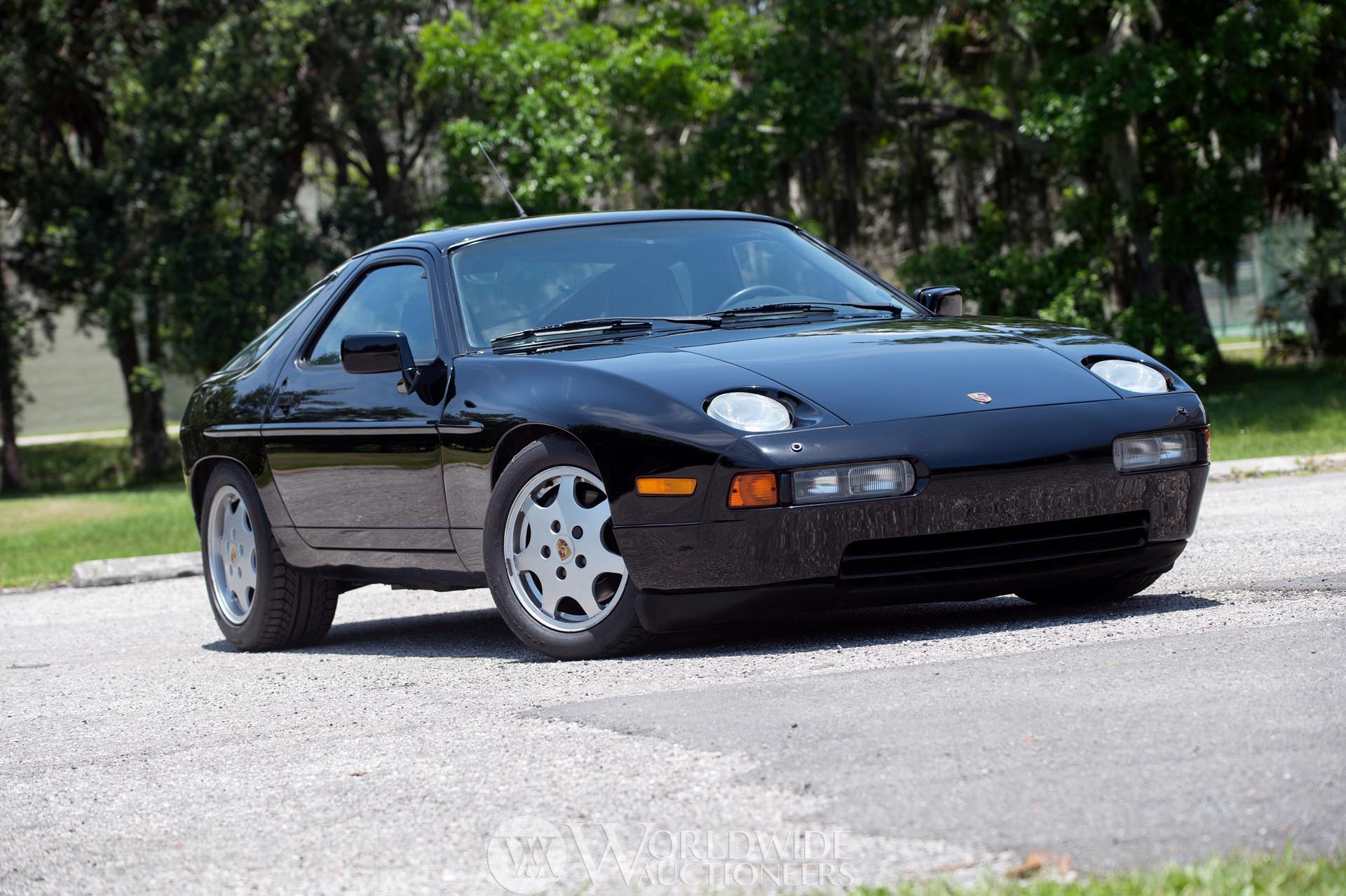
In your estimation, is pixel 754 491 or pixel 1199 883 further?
pixel 754 491

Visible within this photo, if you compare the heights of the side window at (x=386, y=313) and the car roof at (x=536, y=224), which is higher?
the car roof at (x=536, y=224)

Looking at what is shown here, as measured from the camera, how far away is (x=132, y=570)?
1151cm

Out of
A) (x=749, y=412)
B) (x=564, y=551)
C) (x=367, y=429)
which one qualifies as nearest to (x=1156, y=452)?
(x=749, y=412)

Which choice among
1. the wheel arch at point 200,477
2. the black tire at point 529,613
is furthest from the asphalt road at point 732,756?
the wheel arch at point 200,477

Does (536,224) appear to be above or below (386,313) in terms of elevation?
above

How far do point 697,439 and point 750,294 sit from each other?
1349 mm

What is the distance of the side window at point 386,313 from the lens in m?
6.29

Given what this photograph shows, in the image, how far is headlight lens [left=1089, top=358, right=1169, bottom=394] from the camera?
5.49 meters

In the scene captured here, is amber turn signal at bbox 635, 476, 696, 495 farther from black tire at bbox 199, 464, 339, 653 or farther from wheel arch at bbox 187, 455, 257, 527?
wheel arch at bbox 187, 455, 257, 527

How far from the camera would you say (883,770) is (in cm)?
347

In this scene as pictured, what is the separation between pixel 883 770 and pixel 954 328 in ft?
8.85

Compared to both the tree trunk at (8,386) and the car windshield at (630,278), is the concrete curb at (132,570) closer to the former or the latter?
the car windshield at (630,278)

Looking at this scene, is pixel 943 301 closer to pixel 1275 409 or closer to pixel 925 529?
pixel 925 529
